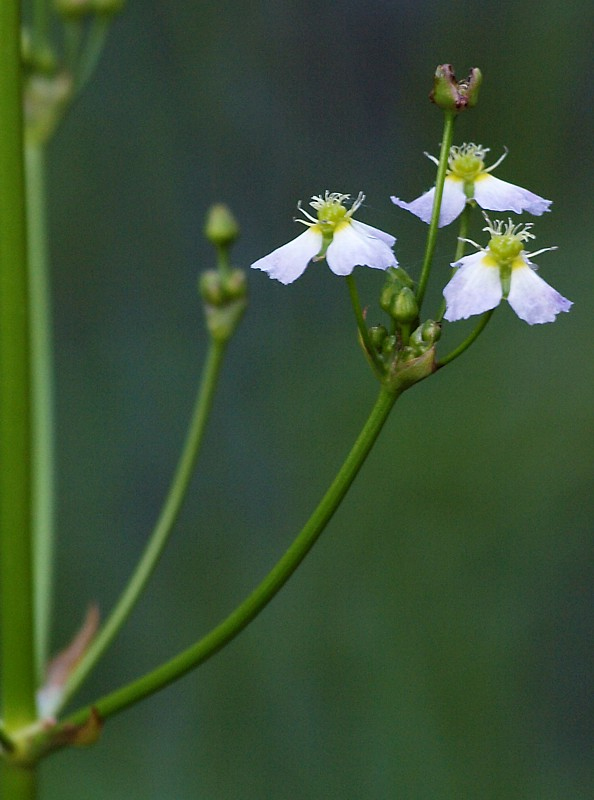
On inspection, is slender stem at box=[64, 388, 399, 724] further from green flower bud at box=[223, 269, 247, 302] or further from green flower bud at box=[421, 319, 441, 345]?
green flower bud at box=[223, 269, 247, 302]

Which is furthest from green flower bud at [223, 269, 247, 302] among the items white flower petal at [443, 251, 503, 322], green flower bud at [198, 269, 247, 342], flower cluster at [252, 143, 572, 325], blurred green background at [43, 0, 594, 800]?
blurred green background at [43, 0, 594, 800]

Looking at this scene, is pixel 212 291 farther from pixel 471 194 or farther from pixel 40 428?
pixel 471 194

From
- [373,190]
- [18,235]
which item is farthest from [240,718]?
[18,235]

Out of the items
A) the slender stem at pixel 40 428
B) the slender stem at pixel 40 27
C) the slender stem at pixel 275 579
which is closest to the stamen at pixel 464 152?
the slender stem at pixel 275 579

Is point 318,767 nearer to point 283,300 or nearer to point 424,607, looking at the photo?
point 424,607

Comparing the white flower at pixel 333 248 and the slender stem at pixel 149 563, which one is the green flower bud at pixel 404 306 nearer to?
the white flower at pixel 333 248

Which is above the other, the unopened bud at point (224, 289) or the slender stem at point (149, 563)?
the unopened bud at point (224, 289)
